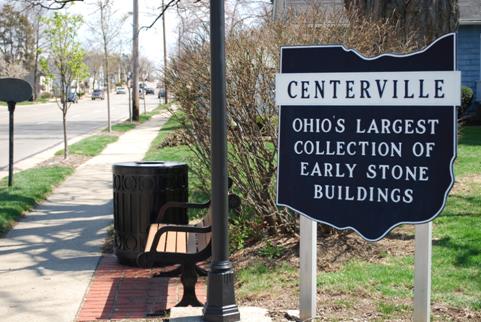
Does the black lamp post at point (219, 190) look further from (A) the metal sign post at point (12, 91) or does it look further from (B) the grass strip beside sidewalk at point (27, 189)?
(A) the metal sign post at point (12, 91)

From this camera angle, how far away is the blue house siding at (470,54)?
22.1 meters

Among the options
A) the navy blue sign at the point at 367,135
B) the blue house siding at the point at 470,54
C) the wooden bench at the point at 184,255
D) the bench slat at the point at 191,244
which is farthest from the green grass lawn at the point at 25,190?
the blue house siding at the point at 470,54

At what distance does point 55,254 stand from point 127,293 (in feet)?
→ 6.02

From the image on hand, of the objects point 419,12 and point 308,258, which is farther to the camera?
point 419,12

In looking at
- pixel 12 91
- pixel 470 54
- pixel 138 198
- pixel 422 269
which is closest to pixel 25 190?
pixel 12 91

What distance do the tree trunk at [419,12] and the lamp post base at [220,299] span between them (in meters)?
5.48

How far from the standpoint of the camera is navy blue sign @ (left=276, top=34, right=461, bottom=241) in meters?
4.09

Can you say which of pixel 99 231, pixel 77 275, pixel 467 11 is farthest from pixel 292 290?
pixel 467 11

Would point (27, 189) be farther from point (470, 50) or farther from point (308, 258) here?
point (470, 50)

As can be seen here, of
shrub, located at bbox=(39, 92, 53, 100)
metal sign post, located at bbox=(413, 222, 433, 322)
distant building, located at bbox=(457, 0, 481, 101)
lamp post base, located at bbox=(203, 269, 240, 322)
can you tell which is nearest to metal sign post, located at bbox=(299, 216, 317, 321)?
lamp post base, located at bbox=(203, 269, 240, 322)

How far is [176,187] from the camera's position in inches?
277

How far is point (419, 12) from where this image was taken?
30.1 feet

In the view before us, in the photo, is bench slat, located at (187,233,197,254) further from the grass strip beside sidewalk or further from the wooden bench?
the grass strip beside sidewalk

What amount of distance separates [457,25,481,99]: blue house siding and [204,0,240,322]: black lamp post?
19057 millimetres
